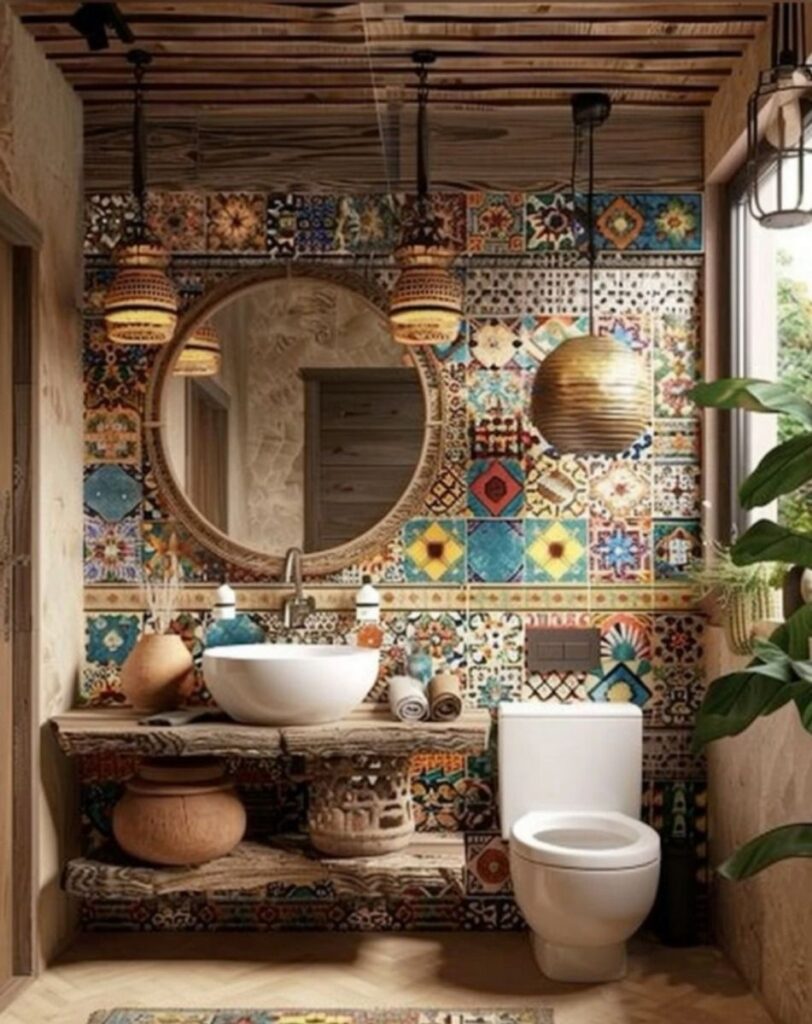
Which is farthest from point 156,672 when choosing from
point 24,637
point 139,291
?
point 139,291

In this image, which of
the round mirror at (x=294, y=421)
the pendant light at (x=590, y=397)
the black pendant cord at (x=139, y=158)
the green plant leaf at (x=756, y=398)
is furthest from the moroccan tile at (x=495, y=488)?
the green plant leaf at (x=756, y=398)

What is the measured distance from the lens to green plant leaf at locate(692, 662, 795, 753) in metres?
2.07

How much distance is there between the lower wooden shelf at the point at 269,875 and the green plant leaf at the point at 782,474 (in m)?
1.71

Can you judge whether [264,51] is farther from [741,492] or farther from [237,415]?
[741,492]

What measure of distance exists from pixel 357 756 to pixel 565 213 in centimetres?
179

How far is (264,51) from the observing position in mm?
3441

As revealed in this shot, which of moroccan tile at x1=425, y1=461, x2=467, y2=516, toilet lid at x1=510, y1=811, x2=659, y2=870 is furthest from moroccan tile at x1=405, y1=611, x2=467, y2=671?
toilet lid at x1=510, y1=811, x2=659, y2=870

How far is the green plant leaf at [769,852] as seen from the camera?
7.06ft

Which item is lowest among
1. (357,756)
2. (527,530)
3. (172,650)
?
(357,756)

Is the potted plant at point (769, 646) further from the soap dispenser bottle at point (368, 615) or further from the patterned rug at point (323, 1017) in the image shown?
the soap dispenser bottle at point (368, 615)

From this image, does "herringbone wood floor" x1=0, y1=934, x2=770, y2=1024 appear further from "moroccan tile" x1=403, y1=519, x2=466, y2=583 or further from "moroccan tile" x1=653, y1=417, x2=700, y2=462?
"moroccan tile" x1=653, y1=417, x2=700, y2=462

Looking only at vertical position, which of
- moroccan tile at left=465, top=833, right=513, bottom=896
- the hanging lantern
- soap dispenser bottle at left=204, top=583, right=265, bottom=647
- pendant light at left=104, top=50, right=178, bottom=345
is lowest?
moroccan tile at left=465, top=833, right=513, bottom=896

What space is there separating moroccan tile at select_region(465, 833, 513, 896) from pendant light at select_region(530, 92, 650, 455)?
4.06ft

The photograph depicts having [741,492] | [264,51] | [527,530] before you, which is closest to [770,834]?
[741,492]
